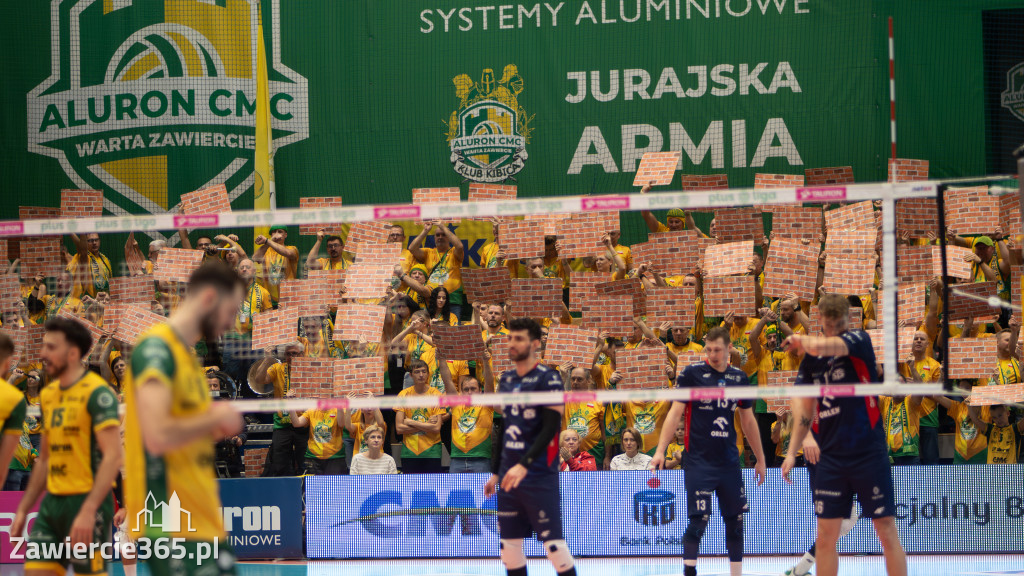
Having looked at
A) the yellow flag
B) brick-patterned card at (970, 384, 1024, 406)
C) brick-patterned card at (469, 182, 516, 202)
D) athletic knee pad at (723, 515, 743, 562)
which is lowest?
athletic knee pad at (723, 515, 743, 562)

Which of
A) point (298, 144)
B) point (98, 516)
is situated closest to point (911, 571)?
point (98, 516)

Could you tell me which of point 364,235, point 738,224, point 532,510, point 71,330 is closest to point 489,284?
point 364,235

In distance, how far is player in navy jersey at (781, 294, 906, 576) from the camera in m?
7.41

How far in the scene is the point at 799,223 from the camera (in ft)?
38.7

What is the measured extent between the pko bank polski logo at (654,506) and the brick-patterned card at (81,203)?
728 cm

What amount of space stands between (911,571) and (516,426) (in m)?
4.90

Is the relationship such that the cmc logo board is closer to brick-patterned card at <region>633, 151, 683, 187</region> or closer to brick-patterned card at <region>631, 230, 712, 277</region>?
brick-patterned card at <region>631, 230, 712, 277</region>

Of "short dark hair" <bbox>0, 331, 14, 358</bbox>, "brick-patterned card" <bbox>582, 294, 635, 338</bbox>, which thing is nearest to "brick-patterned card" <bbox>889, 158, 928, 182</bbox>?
"brick-patterned card" <bbox>582, 294, 635, 338</bbox>

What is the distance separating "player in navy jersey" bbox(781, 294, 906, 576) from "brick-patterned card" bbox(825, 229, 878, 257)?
10.9 feet

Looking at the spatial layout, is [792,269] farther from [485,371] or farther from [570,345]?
[485,371]

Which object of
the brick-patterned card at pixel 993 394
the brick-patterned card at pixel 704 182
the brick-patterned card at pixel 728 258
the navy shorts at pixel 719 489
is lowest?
the navy shorts at pixel 719 489

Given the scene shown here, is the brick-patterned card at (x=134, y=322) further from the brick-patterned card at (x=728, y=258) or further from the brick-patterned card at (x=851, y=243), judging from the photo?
the brick-patterned card at (x=851, y=243)

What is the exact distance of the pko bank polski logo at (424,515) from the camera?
37.3 ft

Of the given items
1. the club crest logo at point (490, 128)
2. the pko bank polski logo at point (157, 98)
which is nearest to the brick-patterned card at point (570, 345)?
the club crest logo at point (490, 128)
